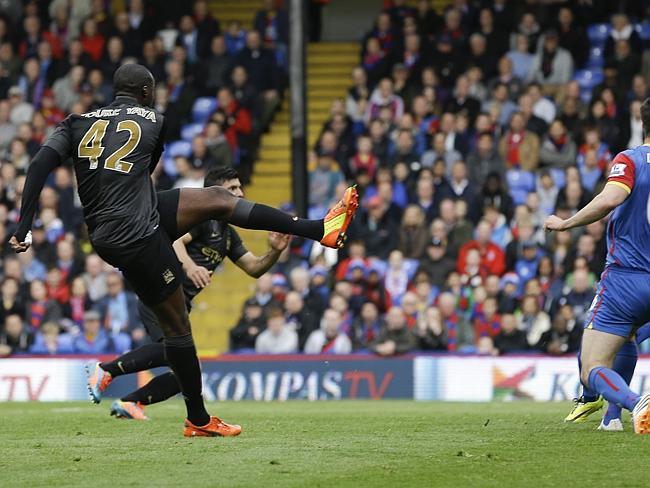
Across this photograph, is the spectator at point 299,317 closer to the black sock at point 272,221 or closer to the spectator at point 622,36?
the spectator at point 622,36

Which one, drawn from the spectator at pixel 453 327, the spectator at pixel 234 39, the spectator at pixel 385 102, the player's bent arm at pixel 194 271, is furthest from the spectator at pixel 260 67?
the player's bent arm at pixel 194 271

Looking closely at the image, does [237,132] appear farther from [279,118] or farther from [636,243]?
[636,243]

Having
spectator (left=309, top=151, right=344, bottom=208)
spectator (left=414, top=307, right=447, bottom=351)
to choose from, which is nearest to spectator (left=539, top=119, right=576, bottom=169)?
spectator (left=309, top=151, right=344, bottom=208)

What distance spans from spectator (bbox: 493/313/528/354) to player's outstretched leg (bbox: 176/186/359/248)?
9096 millimetres

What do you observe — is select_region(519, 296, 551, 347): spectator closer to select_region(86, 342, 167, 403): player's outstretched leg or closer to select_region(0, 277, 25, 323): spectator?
select_region(0, 277, 25, 323): spectator

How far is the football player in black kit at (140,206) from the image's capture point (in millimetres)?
8883

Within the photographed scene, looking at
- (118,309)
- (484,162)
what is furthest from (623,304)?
(118,309)

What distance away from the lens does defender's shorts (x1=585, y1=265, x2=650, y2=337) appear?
9445 millimetres

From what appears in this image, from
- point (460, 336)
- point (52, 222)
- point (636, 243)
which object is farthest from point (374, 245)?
point (636, 243)

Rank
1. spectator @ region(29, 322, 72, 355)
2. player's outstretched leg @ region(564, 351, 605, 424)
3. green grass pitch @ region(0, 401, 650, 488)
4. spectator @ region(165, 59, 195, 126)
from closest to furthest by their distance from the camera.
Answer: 1. green grass pitch @ region(0, 401, 650, 488)
2. player's outstretched leg @ region(564, 351, 605, 424)
3. spectator @ region(29, 322, 72, 355)
4. spectator @ region(165, 59, 195, 126)

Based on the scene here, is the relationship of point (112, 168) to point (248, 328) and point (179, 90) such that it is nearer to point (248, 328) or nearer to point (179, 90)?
point (248, 328)

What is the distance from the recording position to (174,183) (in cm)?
2166

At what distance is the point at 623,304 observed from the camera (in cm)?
948

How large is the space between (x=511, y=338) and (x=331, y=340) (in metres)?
2.35
